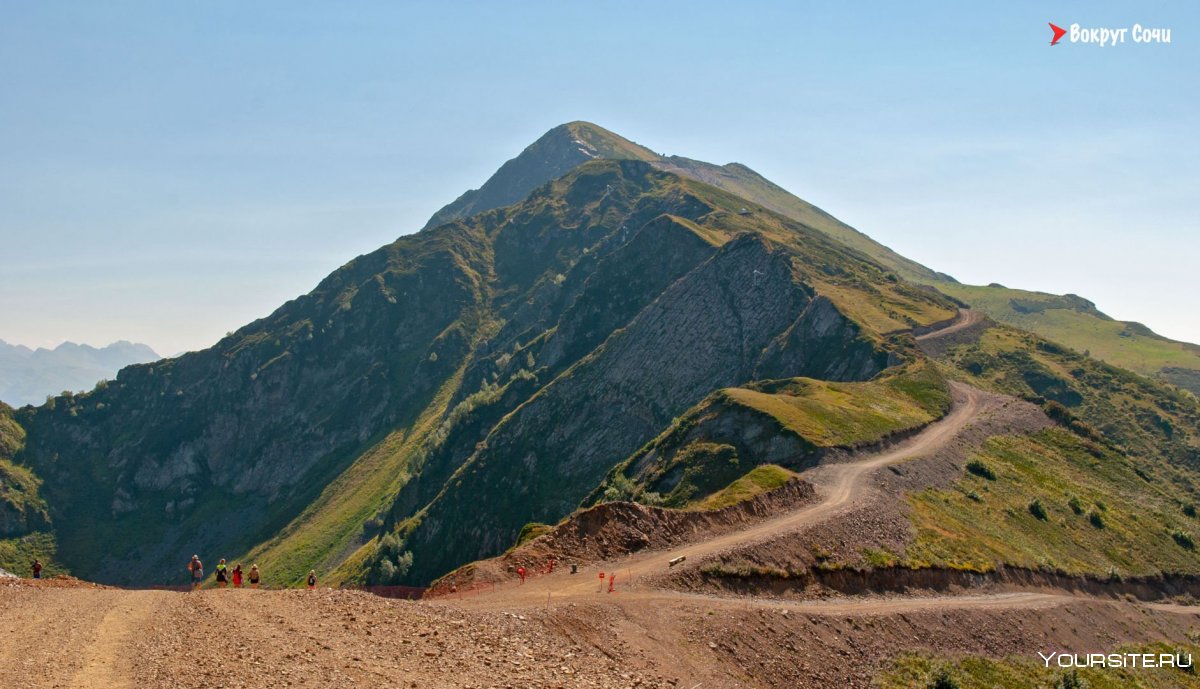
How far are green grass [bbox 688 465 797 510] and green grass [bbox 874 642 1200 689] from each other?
57.2 feet

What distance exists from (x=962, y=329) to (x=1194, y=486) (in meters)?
52.0

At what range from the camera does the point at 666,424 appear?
137625mm

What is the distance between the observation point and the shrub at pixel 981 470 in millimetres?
81812

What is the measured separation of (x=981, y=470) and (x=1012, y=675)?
39.2 m

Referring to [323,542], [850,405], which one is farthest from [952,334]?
[323,542]

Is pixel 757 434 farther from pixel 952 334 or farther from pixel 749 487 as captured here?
pixel 952 334

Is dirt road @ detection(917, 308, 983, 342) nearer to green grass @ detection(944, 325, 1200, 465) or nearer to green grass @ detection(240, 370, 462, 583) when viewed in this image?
green grass @ detection(944, 325, 1200, 465)

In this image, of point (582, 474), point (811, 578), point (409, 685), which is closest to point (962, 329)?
point (582, 474)

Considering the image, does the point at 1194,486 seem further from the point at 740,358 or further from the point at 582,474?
the point at 582,474

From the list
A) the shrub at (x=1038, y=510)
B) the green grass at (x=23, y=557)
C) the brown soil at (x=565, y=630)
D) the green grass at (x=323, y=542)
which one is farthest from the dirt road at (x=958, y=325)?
the green grass at (x=23, y=557)

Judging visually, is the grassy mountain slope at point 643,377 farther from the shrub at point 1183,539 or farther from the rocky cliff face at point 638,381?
the shrub at point 1183,539

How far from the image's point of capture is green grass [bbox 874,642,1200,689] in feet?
140

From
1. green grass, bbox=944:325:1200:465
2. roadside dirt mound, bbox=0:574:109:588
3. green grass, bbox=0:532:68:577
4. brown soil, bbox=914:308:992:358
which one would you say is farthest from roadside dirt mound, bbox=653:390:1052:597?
green grass, bbox=0:532:68:577

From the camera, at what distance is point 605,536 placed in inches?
1973
